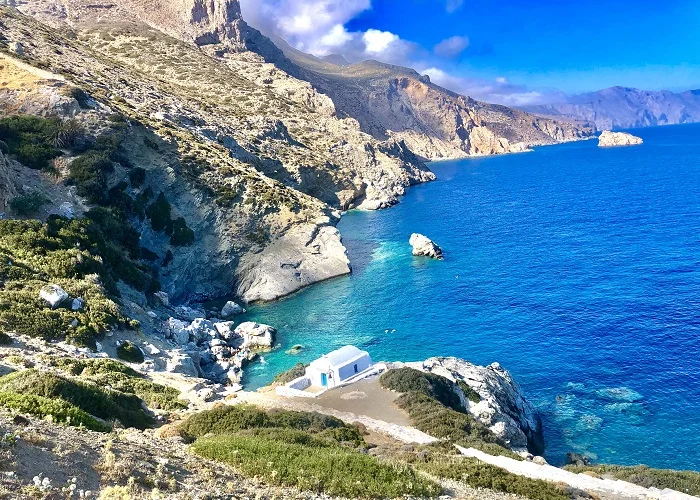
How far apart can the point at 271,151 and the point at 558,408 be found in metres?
88.2

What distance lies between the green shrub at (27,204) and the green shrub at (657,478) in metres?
43.3

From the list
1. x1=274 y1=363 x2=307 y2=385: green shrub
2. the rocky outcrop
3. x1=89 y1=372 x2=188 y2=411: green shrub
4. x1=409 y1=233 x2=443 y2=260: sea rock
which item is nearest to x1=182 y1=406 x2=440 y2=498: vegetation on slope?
x1=89 y1=372 x2=188 y2=411: green shrub

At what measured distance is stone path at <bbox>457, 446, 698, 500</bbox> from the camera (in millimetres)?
17141

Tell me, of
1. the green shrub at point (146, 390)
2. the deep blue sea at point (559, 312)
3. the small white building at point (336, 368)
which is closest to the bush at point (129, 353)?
the green shrub at point (146, 390)

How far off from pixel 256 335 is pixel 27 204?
858 inches

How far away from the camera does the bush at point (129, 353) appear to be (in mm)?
31469

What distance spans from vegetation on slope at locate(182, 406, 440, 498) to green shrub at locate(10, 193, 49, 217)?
32421mm

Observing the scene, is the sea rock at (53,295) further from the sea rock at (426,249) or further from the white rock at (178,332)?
the sea rock at (426,249)

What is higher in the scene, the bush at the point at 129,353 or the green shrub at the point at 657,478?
the bush at the point at 129,353

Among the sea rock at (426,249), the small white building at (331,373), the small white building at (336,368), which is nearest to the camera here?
the small white building at (331,373)

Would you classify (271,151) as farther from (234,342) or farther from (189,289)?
(234,342)

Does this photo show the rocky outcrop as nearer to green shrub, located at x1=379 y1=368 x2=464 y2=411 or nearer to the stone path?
green shrub, located at x1=379 y1=368 x2=464 y2=411

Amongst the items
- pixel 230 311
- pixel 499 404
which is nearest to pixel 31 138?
pixel 230 311

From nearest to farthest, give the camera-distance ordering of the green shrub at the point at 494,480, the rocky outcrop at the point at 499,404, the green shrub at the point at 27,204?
the green shrub at the point at 494,480
the rocky outcrop at the point at 499,404
the green shrub at the point at 27,204
